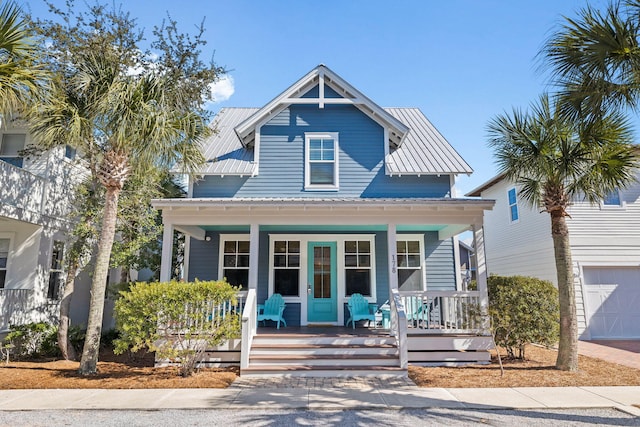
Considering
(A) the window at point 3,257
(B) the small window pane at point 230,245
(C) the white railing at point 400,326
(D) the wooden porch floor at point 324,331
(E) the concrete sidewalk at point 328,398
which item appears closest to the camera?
(E) the concrete sidewalk at point 328,398

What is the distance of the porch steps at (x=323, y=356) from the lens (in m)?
7.86

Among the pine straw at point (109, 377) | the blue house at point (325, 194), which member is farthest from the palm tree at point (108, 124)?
the blue house at point (325, 194)

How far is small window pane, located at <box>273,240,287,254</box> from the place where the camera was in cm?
1159

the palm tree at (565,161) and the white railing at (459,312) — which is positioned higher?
the palm tree at (565,161)

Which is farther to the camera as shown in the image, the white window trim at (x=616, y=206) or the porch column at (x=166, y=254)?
the white window trim at (x=616, y=206)

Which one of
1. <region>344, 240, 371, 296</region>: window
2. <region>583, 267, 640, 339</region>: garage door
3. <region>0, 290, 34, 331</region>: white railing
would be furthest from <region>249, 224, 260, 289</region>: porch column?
<region>583, 267, 640, 339</region>: garage door

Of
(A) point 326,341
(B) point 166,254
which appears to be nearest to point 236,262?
(B) point 166,254

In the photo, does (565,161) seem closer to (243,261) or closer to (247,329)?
(247,329)

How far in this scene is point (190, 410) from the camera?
222 inches

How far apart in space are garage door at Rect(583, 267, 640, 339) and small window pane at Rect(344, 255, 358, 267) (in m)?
8.35

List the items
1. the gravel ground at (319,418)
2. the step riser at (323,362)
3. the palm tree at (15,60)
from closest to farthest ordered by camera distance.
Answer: the gravel ground at (319,418) < the palm tree at (15,60) < the step riser at (323,362)

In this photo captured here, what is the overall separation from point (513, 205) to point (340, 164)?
28.7 feet

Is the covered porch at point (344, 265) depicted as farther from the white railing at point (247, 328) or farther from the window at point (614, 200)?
the window at point (614, 200)

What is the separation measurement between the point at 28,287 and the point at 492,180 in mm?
17299
